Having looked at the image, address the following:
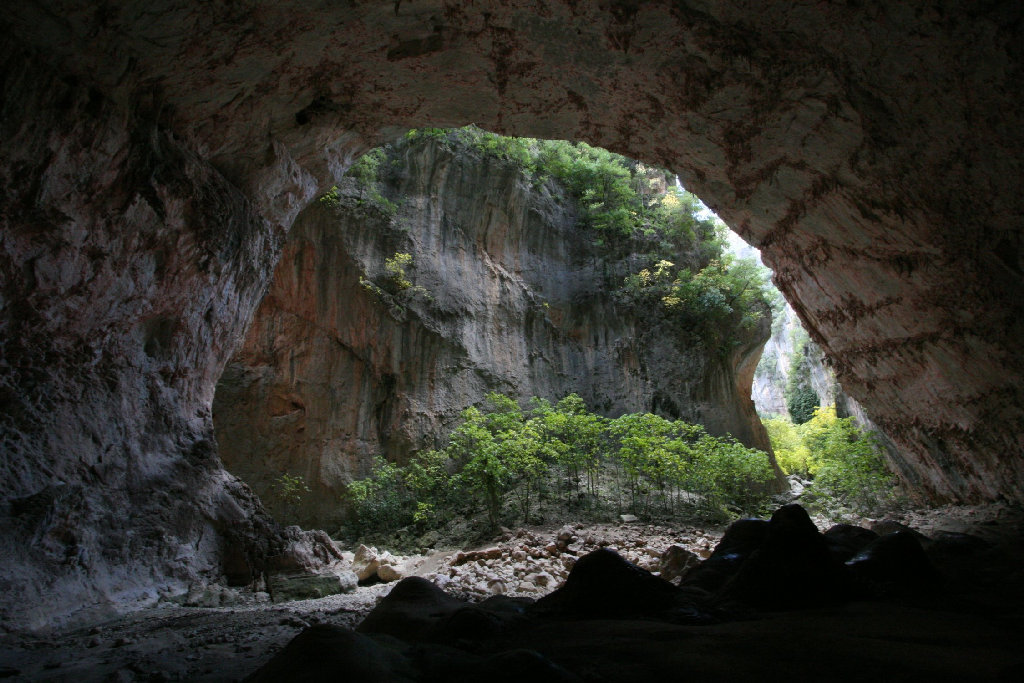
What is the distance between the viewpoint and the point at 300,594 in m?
6.62

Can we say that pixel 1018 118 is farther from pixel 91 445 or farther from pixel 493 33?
pixel 91 445

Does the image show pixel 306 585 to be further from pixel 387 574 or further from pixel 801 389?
pixel 801 389

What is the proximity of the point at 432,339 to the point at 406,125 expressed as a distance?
24.9 feet

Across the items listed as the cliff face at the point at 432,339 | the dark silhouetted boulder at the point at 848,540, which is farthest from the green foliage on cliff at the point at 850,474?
the cliff face at the point at 432,339

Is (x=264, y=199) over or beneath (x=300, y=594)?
over

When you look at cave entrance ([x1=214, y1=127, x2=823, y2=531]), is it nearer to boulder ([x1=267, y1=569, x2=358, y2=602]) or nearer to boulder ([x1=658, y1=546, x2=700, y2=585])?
boulder ([x1=267, y1=569, x2=358, y2=602])

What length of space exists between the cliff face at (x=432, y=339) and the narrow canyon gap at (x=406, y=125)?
21.5 feet

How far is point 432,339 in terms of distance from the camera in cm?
Result: 1461

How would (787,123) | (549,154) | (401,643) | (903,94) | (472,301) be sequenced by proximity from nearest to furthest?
1. (401,643)
2. (903,94)
3. (787,123)
4. (472,301)
5. (549,154)

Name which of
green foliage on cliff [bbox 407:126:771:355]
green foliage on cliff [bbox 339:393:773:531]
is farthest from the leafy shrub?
green foliage on cliff [bbox 339:393:773:531]

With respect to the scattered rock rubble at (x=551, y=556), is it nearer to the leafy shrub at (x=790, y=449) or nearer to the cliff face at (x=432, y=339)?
the cliff face at (x=432, y=339)

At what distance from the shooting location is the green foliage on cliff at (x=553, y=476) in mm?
10859

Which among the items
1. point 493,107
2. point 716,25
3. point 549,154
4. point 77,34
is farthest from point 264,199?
point 549,154

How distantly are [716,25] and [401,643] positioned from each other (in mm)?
6017
